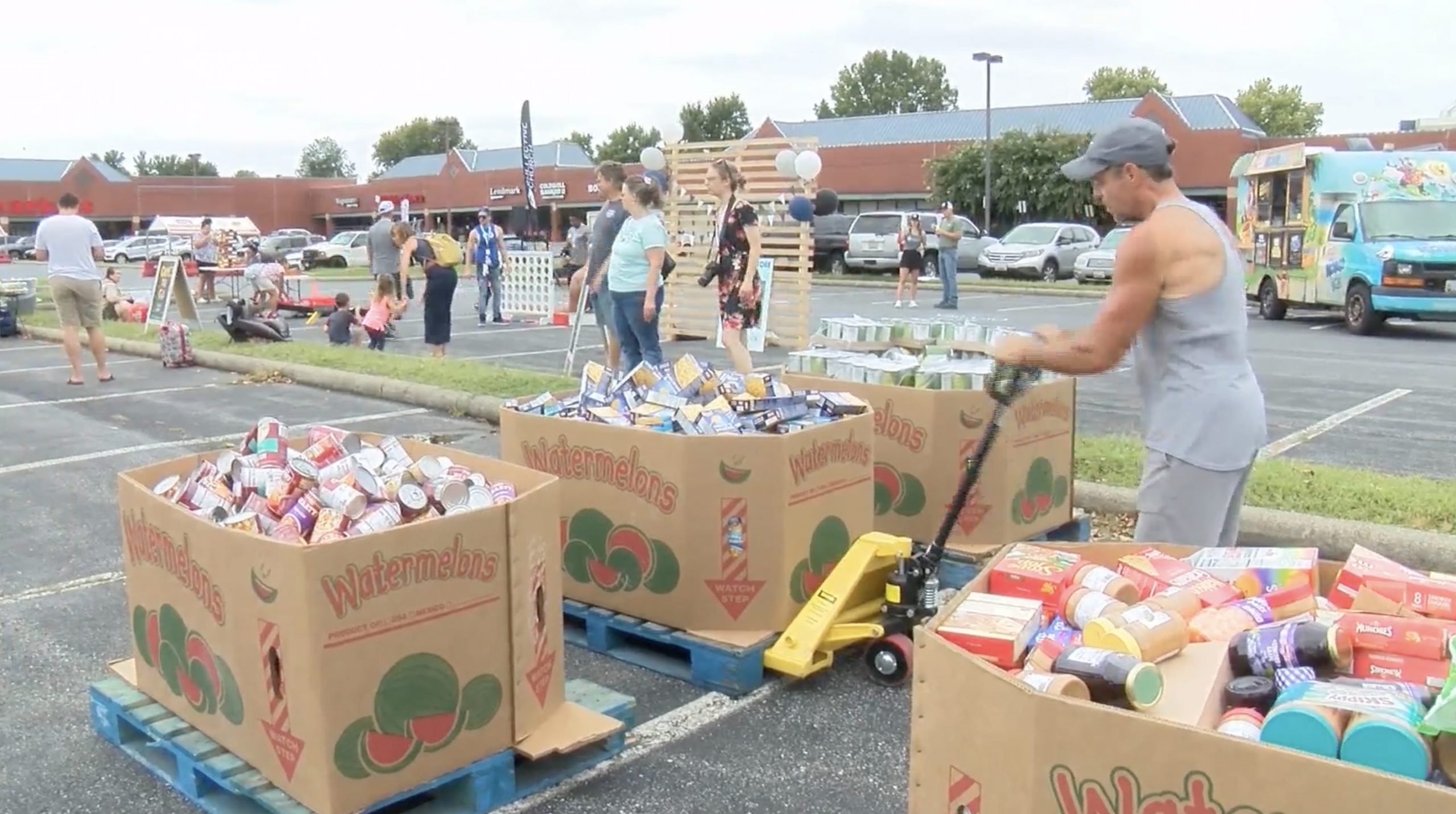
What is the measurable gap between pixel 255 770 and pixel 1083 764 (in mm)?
2348

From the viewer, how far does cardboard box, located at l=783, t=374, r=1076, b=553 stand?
5102mm

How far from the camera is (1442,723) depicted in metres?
1.94

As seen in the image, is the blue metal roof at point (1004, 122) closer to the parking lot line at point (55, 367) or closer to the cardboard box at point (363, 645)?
the parking lot line at point (55, 367)

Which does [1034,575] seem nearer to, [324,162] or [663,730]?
[663,730]

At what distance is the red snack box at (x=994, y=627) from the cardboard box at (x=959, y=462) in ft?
7.84

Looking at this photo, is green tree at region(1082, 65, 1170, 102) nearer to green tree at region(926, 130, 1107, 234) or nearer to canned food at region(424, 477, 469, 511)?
green tree at region(926, 130, 1107, 234)

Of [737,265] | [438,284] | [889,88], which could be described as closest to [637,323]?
[737,265]

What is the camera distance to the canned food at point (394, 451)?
13.3 feet

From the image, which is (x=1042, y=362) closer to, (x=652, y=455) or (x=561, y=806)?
(x=652, y=455)

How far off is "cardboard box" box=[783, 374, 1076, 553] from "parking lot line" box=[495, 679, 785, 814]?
127 centimetres

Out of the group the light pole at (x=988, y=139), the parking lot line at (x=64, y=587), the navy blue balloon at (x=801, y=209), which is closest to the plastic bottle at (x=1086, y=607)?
the parking lot line at (x=64, y=587)

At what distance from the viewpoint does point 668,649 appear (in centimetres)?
451

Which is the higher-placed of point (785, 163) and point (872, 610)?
point (785, 163)

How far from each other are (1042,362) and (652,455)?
1571mm
